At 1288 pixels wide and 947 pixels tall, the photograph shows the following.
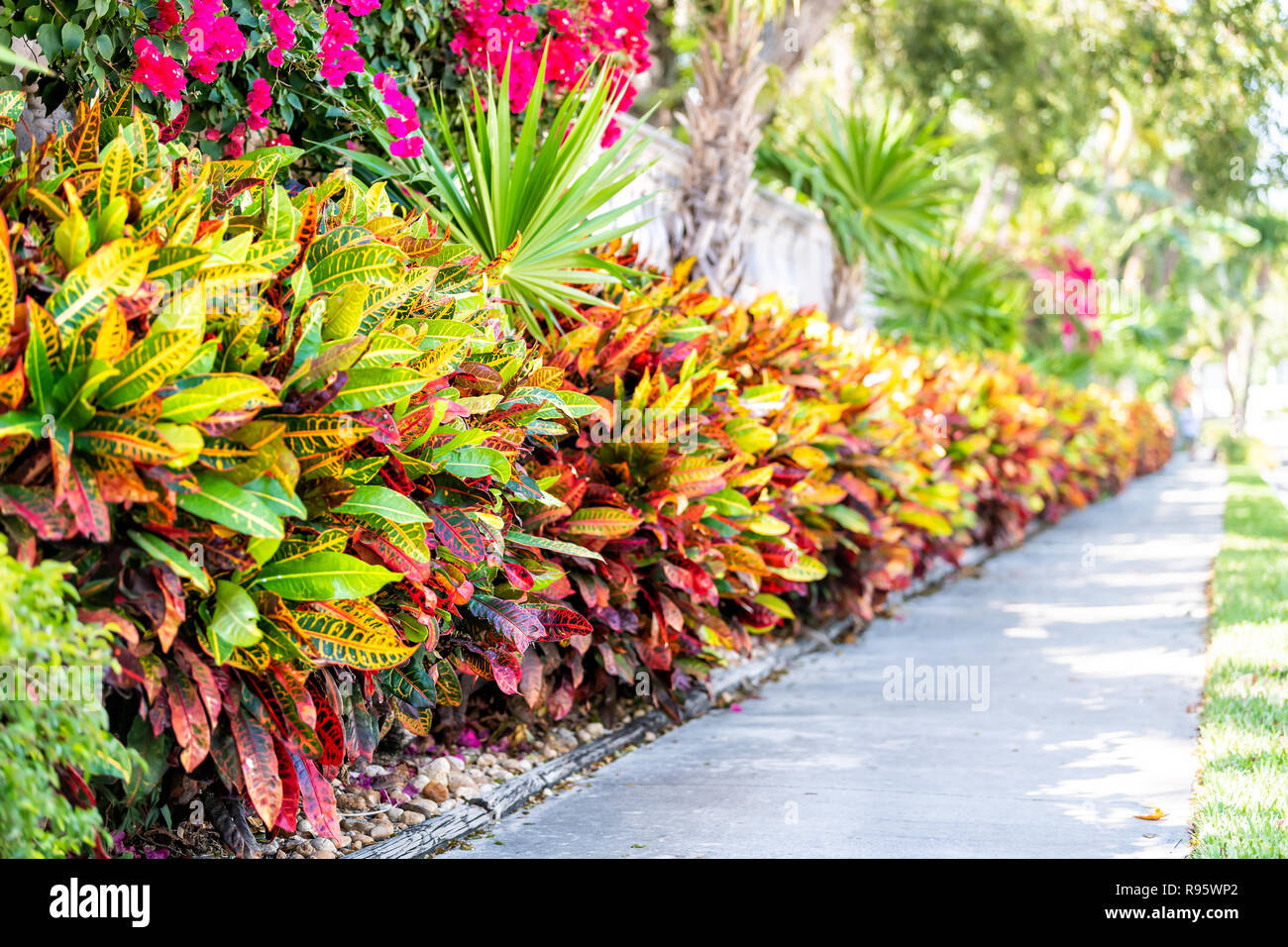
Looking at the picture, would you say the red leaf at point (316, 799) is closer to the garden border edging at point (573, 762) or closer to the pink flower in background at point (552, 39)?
the garden border edging at point (573, 762)

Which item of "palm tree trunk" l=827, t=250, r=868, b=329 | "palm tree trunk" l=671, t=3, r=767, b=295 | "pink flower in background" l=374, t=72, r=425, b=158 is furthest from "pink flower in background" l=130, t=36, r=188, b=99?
"palm tree trunk" l=827, t=250, r=868, b=329

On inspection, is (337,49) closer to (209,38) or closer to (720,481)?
(209,38)

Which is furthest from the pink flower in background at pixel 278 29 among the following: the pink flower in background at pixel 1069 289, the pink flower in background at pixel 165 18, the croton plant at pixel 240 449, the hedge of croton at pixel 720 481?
the pink flower in background at pixel 1069 289

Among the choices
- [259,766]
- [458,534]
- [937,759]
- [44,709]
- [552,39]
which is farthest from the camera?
[552,39]

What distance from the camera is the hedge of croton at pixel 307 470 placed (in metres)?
2.68

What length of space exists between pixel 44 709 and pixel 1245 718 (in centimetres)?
455

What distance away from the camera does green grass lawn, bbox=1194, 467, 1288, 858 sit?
143 inches

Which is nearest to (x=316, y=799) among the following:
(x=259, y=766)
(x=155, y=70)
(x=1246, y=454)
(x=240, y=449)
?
(x=259, y=766)

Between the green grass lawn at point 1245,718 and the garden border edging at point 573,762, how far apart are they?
2.15m

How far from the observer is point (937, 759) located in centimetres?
484

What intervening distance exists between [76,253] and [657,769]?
2876 mm

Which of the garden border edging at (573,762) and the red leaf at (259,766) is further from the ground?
the red leaf at (259,766)

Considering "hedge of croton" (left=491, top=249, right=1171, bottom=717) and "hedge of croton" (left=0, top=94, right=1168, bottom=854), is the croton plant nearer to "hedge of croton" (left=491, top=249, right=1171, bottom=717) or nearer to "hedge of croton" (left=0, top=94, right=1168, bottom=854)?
"hedge of croton" (left=0, top=94, right=1168, bottom=854)

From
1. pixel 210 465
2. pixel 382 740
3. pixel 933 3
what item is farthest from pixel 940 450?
pixel 933 3
